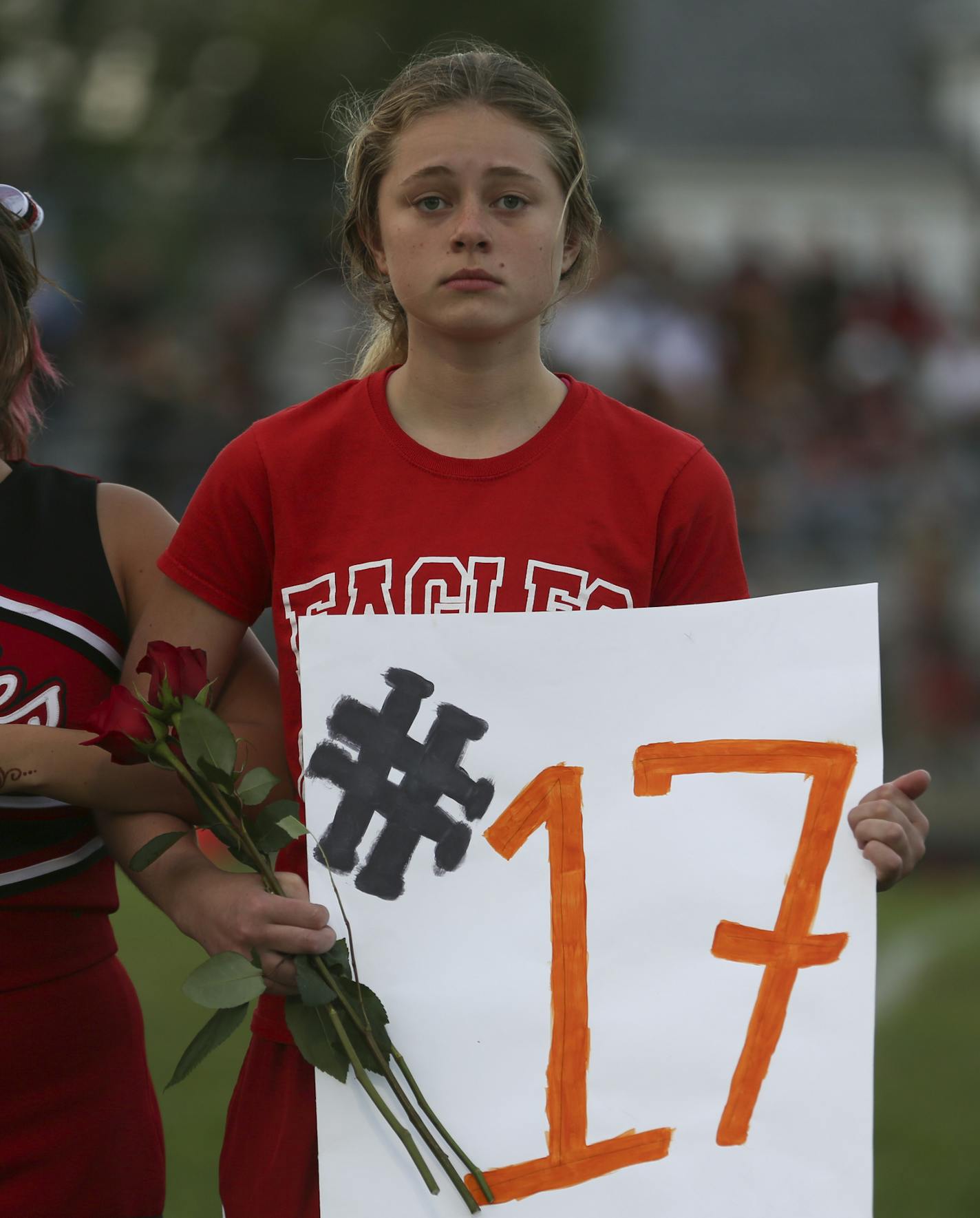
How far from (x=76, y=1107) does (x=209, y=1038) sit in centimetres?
41

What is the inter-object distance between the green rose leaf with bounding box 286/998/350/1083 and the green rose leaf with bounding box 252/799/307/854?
0.16 meters

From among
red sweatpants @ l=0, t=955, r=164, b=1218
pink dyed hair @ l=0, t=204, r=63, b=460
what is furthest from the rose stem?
pink dyed hair @ l=0, t=204, r=63, b=460

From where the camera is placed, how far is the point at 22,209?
219cm

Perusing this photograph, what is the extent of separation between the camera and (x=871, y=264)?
14.0 meters

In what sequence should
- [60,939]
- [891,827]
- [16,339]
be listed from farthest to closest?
[16,339] < [60,939] < [891,827]

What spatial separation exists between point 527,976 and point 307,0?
31.4 m

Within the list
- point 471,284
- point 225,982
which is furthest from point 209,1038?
point 471,284

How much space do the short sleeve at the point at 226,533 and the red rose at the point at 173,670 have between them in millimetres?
205

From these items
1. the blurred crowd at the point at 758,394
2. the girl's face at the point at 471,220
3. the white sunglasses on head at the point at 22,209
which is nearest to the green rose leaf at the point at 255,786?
the girl's face at the point at 471,220

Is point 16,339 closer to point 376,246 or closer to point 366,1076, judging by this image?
point 376,246

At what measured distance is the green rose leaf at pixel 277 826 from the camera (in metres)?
1.73

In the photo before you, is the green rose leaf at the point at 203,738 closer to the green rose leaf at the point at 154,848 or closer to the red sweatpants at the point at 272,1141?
the green rose leaf at the point at 154,848

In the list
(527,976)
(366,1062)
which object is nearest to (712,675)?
(527,976)

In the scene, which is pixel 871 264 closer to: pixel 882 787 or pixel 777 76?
pixel 882 787
